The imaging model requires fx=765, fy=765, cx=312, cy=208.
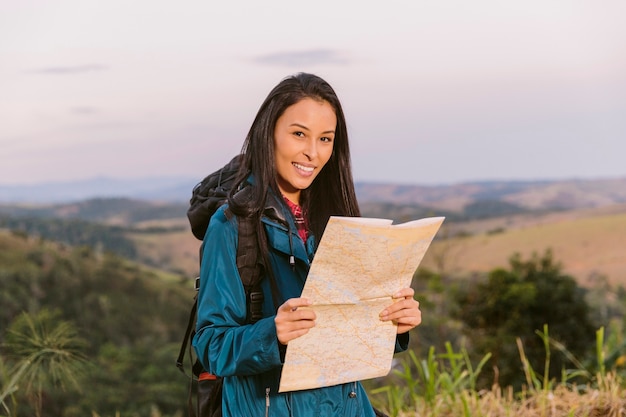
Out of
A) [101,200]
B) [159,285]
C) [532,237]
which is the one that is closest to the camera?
[159,285]

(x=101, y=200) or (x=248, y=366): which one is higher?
(x=248, y=366)

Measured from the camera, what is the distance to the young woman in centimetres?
150

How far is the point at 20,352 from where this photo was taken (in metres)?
2.50

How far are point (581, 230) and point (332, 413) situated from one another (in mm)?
77016

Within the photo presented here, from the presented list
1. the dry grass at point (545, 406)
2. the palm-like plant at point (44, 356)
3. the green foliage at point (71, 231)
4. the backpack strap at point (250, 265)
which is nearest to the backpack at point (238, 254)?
the backpack strap at point (250, 265)

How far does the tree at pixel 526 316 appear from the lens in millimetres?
15016

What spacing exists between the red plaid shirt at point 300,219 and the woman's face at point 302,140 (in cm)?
7

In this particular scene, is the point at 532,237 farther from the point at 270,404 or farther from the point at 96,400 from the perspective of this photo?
the point at 270,404

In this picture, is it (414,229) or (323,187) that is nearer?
(414,229)

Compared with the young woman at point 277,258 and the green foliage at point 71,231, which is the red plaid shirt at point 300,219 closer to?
the young woman at point 277,258

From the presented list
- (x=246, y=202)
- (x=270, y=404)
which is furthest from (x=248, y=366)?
(x=246, y=202)

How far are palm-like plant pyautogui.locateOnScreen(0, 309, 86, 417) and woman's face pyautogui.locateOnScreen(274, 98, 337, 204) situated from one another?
115 cm

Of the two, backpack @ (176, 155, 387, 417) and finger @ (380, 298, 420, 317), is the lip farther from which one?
finger @ (380, 298, 420, 317)

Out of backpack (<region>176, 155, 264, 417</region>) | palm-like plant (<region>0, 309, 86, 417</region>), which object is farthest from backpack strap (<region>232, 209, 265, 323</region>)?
palm-like plant (<region>0, 309, 86, 417</region>)
